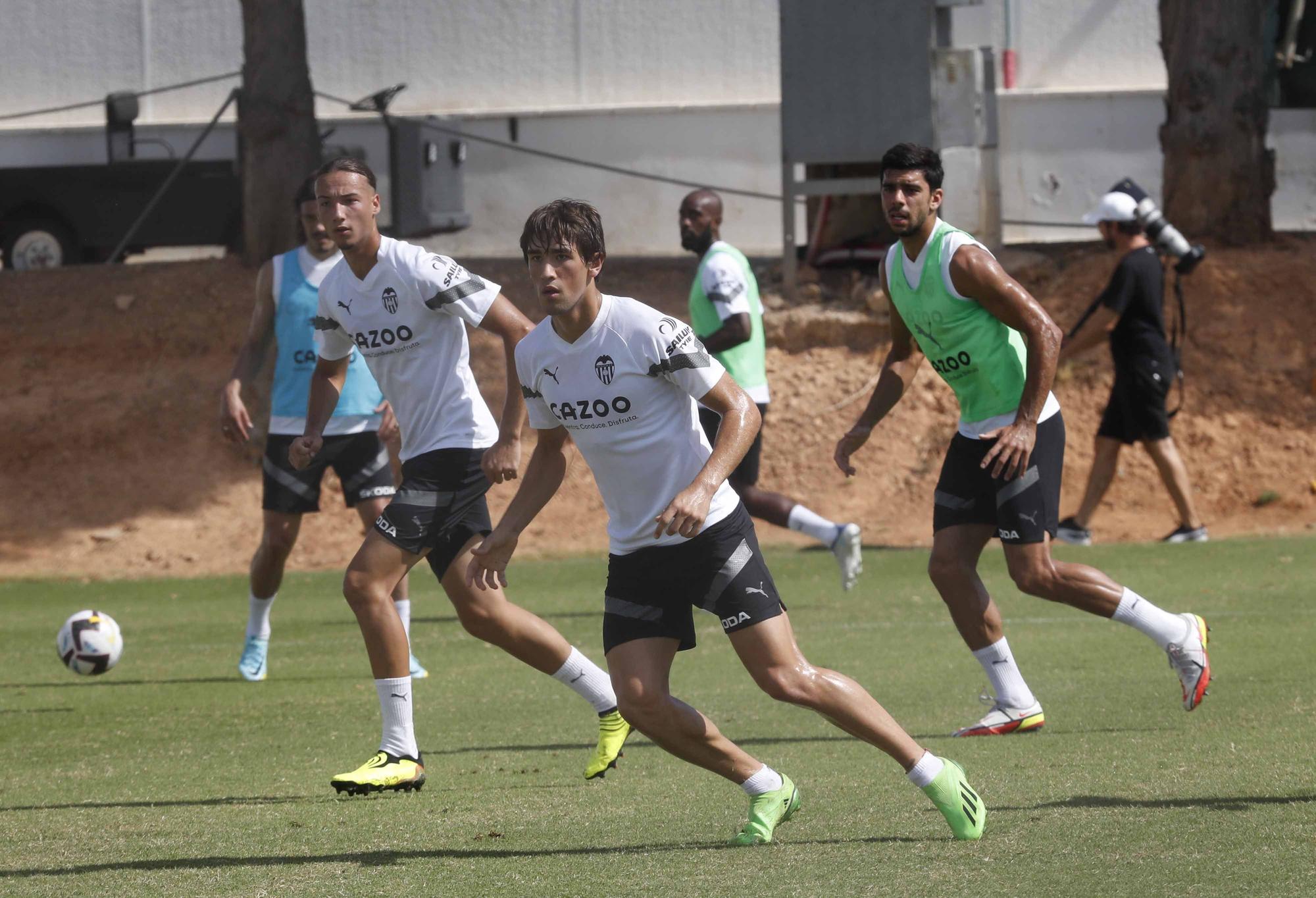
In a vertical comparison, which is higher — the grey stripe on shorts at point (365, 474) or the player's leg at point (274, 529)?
the grey stripe on shorts at point (365, 474)

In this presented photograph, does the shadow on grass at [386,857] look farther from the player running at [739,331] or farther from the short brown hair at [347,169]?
the player running at [739,331]

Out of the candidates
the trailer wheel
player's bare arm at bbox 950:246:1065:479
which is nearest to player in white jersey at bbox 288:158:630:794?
player's bare arm at bbox 950:246:1065:479

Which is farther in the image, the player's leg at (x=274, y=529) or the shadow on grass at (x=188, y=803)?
the player's leg at (x=274, y=529)

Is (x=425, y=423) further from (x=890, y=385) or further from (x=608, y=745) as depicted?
(x=890, y=385)

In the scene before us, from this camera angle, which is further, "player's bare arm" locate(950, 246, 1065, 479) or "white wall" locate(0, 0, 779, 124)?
"white wall" locate(0, 0, 779, 124)

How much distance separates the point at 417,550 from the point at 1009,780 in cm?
232

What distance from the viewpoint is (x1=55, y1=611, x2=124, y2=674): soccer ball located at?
839 centimetres

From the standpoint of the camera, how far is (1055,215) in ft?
76.2

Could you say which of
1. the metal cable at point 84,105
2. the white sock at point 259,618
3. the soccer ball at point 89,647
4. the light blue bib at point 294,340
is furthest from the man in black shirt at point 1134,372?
the metal cable at point 84,105

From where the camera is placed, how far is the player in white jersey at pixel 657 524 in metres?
5.12

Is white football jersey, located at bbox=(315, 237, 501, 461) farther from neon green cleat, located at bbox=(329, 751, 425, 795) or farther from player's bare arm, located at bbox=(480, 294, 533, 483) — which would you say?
neon green cleat, located at bbox=(329, 751, 425, 795)

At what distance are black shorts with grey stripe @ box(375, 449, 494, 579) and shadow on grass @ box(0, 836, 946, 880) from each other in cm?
152

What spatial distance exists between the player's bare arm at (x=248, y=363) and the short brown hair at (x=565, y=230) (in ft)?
12.2

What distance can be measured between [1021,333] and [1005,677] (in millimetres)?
1382
